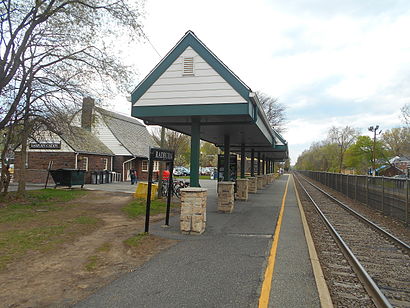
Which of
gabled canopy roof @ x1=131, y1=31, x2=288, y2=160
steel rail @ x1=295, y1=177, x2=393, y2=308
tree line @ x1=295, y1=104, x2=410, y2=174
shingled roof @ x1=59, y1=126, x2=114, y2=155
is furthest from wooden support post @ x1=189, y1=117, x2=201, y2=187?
tree line @ x1=295, y1=104, x2=410, y2=174

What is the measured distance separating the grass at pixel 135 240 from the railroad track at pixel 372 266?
405 centimetres

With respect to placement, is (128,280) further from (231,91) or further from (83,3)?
(83,3)

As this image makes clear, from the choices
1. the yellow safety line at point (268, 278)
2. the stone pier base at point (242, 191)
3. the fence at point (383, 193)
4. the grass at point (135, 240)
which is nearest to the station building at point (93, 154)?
the stone pier base at point (242, 191)

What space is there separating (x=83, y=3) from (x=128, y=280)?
12.1 metres

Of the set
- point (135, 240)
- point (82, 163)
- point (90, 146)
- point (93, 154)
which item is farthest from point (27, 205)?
point (90, 146)

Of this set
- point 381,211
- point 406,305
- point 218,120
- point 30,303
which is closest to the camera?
point 30,303

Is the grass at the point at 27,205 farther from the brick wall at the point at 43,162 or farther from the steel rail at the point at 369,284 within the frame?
the steel rail at the point at 369,284

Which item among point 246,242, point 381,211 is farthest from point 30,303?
point 381,211

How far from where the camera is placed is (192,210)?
26.0ft

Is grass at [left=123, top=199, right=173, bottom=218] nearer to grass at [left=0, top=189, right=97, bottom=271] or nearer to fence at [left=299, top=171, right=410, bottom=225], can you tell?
grass at [left=0, top=189, right=97, bottom=271]

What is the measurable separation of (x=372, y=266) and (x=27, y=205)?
1262 cm

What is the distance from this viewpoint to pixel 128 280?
15.3ft

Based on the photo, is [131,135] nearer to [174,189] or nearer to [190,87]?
[174,189]

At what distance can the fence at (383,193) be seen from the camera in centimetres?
1102
